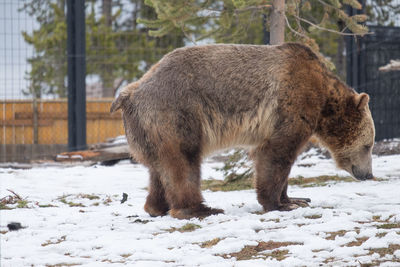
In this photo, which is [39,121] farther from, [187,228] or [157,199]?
[187,228]

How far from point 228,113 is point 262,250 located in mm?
1520

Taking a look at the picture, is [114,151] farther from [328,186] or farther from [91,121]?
[328,186]

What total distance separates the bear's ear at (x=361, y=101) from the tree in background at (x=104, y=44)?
6.31 m

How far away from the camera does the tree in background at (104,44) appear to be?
11.4 metres

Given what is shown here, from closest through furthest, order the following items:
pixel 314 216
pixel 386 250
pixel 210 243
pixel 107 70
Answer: pixel 386 250
pixel 210 243
pixel 314 216
pixel 107 70

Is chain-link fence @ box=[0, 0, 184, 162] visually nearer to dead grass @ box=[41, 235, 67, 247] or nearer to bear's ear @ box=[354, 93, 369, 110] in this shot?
bear's ear @ box=[354, 93, 369, 110]

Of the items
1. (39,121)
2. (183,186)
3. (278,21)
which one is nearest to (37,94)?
(39,121)

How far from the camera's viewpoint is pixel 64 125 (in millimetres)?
9961

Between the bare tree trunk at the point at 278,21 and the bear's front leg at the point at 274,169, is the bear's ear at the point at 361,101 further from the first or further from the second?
the bare tree trunk at the point at 278,21

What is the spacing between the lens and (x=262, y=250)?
10.9ft

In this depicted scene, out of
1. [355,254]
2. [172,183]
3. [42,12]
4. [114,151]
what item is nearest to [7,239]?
[172,183]

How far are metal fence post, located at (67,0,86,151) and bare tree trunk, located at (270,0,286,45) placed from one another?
377cm

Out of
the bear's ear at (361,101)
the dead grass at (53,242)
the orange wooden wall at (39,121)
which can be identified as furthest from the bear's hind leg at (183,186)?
the orange wooden wall at (39,121)

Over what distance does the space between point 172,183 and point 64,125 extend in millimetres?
6021
